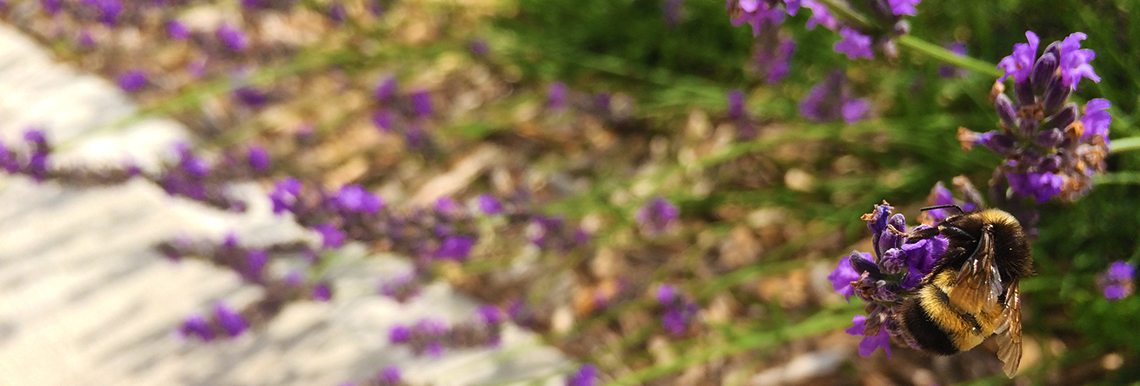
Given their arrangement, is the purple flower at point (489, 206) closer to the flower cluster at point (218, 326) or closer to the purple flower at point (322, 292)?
the purple flower at point (322, 292)

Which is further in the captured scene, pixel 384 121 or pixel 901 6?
pixel 384 121

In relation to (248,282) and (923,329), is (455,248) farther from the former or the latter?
(923,329)

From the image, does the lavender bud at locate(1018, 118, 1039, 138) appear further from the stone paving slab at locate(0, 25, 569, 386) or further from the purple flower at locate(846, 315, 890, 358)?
the stone paving slab at locate(0, 25, 569, 386)

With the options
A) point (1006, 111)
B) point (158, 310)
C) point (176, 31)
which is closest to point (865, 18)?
point (1006, 111)

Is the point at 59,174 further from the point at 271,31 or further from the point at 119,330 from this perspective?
the point at 271,31

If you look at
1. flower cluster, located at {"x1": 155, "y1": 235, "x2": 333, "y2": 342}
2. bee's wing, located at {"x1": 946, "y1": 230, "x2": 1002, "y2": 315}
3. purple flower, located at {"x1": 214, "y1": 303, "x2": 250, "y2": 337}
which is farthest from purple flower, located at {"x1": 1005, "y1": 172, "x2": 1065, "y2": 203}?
purple flower, located at {"x1": 214, "y1": 303, "x2": 250, "y2": 337}

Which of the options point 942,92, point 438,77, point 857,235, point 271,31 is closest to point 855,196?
point 857,235

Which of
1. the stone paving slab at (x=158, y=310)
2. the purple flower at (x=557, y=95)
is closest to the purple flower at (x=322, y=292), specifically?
the stone paving slab at (x=158, y=310)
